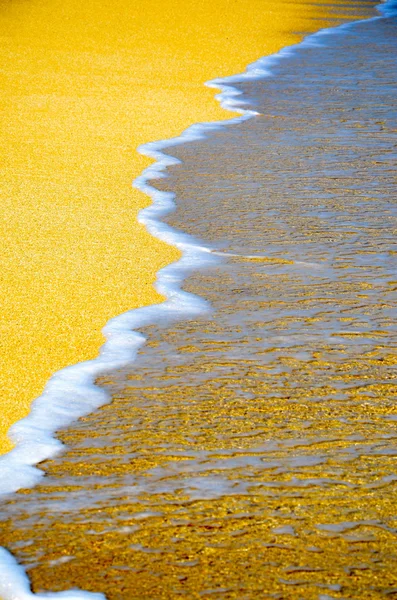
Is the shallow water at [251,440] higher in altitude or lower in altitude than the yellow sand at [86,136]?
lower

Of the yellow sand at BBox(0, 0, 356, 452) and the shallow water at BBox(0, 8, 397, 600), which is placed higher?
Result: the yellow sand at BBox(0, 0, 356, 452)

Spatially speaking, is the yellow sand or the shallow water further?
the yellow sand

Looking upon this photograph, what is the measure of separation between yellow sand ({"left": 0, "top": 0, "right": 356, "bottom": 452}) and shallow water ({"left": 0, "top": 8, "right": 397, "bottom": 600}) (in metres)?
0.28

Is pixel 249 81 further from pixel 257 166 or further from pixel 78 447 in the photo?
pixel 78 447

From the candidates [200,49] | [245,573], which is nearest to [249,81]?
[200,49]

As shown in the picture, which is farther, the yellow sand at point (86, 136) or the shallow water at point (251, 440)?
the yellow sand at point (86, 136)

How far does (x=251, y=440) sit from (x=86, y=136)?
4164 millimetres

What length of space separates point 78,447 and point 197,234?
2.11m

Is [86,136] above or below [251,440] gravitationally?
above

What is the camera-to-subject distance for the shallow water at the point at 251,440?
208 cm

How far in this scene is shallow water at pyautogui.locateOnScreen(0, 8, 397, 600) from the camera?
81.7 inches

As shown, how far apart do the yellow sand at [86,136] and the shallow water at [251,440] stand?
0.90 ft

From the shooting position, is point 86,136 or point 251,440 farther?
point 86,136

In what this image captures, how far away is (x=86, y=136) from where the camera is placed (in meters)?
6.43
